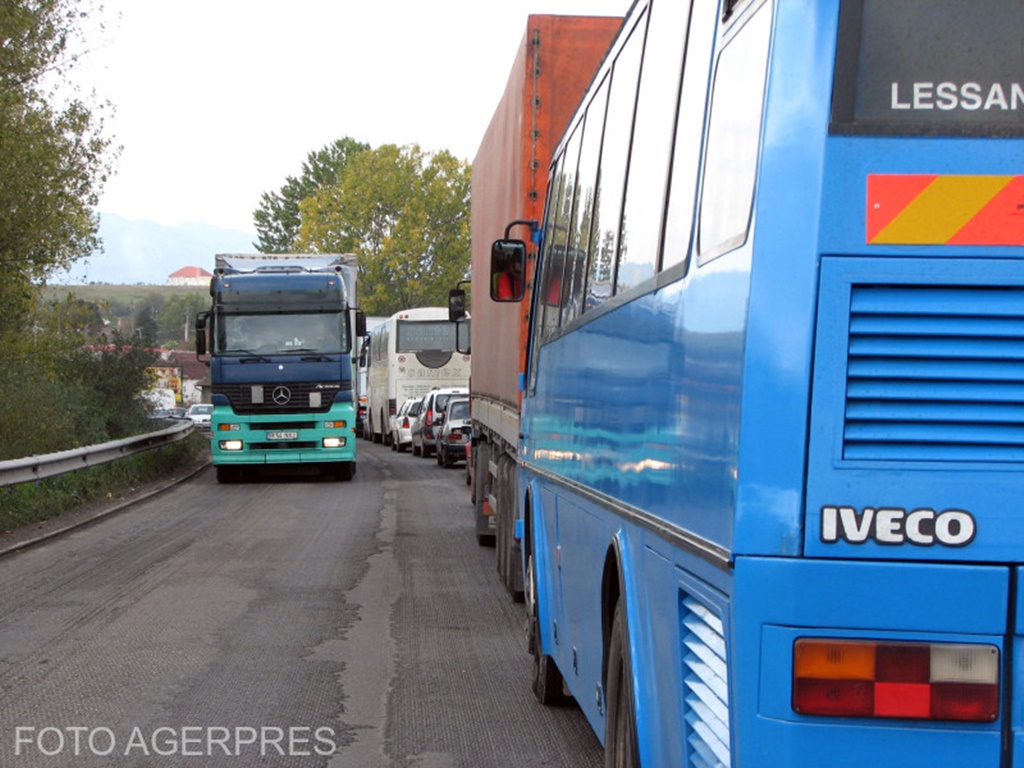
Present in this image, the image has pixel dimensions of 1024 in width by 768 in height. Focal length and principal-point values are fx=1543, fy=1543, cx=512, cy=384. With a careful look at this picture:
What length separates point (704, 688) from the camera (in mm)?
3521

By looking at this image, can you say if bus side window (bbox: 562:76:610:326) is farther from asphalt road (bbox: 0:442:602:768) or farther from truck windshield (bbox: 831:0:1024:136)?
truck windshield (bbox: 831:0:1024:136)

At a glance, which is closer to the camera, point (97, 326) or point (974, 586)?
point (974, 586)

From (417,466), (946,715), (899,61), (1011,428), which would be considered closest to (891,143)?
(899,61)

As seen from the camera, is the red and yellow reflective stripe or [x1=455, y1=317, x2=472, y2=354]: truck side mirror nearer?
the red and yellow reflective stripe

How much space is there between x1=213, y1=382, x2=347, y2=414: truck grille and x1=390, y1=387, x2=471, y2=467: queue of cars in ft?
15.5

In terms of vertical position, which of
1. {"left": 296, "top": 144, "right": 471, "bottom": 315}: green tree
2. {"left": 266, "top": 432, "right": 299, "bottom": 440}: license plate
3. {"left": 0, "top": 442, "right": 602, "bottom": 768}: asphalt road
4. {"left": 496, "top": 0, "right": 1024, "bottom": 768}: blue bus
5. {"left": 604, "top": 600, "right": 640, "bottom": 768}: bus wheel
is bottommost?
{"left": 0, "top": 442, "right": 602, "bottom": 768}: asphalt road

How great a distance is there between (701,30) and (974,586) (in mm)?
1824

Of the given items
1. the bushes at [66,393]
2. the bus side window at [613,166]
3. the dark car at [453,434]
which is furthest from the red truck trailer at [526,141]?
the dark car at [453,434]

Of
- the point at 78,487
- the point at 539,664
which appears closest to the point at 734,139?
the point at 539,664

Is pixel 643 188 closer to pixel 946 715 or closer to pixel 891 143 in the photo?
pixel 891 143

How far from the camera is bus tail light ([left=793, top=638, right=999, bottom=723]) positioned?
2994 millimetres

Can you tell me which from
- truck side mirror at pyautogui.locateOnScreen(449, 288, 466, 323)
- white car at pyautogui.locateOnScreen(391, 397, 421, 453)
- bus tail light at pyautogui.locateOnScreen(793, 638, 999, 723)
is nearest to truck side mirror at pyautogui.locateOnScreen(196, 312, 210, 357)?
truck side mirror at pyautogui.locateOnScreen(449, 288, 466, 323)

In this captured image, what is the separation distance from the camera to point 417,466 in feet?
114

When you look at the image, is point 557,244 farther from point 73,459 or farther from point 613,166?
point 73,459
